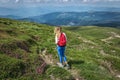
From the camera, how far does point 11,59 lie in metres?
30.4

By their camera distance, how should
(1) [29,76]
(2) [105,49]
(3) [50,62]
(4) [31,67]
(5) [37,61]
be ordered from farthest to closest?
(2) [105,49]
(3) [50,62]
(5) [37,61]
(4) [31,67]
(1) [29,76]

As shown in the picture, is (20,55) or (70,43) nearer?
(20,55)

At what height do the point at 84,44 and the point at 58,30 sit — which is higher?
the point at 58,30

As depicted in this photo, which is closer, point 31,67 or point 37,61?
point 31,67

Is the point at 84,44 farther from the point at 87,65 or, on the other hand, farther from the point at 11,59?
the point at 11,59

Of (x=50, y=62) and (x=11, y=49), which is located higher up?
(x=11, y=49)

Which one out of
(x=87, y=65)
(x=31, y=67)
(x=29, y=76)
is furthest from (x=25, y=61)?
(x=87, y=65)

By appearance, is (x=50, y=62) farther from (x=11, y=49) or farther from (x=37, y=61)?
(x=11, y=49)

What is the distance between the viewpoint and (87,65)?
34.4 meters

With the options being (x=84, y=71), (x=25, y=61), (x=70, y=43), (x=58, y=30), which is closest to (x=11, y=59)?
(x=25, y=61)

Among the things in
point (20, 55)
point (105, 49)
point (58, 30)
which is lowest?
point (105, 49)

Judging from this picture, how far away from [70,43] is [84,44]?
3.04 metres

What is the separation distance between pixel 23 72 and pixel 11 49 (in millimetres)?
6342

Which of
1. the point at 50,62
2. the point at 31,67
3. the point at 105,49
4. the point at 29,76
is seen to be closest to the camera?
the point at 29,76
